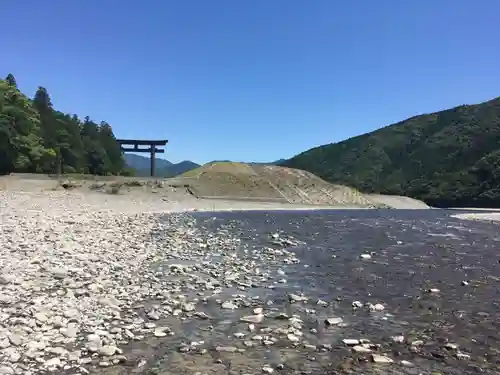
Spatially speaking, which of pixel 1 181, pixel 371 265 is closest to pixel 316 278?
pixel 371 265

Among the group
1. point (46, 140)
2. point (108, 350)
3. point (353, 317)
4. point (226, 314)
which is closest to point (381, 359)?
point (353, 317)

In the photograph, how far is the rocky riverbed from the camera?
7.31 meters

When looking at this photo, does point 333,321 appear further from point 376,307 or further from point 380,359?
point 380,359

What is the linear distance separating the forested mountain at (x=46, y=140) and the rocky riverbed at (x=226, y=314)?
201 feet

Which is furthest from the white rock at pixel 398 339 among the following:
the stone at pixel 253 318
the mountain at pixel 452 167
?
the mountain at pixel 452 167

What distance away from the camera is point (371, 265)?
17.5m

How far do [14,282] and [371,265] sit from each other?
1308cm

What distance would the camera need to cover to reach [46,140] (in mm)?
88188

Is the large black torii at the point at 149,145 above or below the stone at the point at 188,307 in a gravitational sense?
above

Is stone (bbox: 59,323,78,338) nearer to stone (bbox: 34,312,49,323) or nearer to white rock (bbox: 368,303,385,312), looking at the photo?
stone (bbox: 34,312,49,323)

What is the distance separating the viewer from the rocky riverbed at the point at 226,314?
7309 millimetres

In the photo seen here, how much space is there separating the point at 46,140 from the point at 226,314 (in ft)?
295

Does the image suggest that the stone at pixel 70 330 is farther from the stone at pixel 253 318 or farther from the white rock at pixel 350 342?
the white rock at pixel 350 342

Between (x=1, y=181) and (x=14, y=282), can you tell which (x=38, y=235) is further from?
(x=1, y=181)
